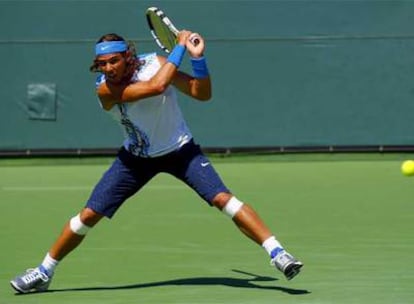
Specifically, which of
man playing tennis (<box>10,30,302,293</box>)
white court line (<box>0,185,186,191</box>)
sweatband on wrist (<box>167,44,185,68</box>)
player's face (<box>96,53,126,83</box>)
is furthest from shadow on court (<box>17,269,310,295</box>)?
white court line (<box>0,185,186,191</box>)

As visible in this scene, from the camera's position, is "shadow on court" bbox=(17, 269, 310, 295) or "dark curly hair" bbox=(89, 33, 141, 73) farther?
"shadow on court" bbox=(17, 269, 310, 295)

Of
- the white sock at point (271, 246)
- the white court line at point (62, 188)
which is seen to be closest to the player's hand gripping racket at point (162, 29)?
the white sock at point (271, 246)

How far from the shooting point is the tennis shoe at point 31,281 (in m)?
6.84

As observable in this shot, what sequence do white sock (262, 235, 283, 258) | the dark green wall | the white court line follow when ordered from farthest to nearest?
1. the dark green wall
2. the white court line
3. white sock (262, 235, 283, 258)

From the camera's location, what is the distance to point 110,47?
21.8 ft

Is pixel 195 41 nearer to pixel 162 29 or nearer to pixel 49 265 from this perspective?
pixel 162 29

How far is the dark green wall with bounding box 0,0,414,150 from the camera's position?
15.0 meters

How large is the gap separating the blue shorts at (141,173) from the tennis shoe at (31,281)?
0.49 meters

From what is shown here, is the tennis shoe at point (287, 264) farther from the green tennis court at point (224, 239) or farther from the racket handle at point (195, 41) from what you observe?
the racket handle at point (195, 41)

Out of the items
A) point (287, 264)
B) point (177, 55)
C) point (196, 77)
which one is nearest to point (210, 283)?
point (287, 264)

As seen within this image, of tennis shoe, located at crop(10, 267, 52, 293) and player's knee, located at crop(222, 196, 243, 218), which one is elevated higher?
player's knee, located at crop(222, 196, 243, 218)

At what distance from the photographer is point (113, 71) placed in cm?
663

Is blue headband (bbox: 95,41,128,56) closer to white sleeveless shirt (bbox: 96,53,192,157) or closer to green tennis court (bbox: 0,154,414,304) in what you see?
white sleeveless shirt (bbox: 96,53,192,157)

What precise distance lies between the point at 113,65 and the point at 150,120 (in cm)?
40
